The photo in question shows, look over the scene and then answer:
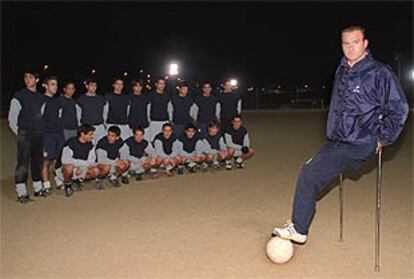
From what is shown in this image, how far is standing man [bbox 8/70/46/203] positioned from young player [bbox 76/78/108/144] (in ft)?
5.44

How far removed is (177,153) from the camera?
33.9 ft

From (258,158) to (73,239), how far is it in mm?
7468

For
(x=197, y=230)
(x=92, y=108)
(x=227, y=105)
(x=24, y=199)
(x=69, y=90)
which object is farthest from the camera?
(x=227, y=105)

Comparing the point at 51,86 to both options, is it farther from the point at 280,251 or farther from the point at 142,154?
the point at 280,251

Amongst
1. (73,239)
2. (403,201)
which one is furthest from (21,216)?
(403,201)

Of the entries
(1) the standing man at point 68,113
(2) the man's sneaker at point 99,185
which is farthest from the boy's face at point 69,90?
(2) the man's sneaker at point 99,185

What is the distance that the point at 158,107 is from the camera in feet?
34.9

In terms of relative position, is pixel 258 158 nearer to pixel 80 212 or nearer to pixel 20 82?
pixel 80 212

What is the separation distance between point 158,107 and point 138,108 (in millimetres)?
506

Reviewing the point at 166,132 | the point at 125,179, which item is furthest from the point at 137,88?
the point at 125,179

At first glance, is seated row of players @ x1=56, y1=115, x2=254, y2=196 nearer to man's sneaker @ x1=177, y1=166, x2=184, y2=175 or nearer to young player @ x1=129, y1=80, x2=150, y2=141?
man's sneaker @ x1=177, y1=166, x2=184, y2=175

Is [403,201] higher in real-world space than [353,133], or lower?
lower

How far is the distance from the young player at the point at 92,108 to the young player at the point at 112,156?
530mm

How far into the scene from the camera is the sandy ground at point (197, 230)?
4770mm
